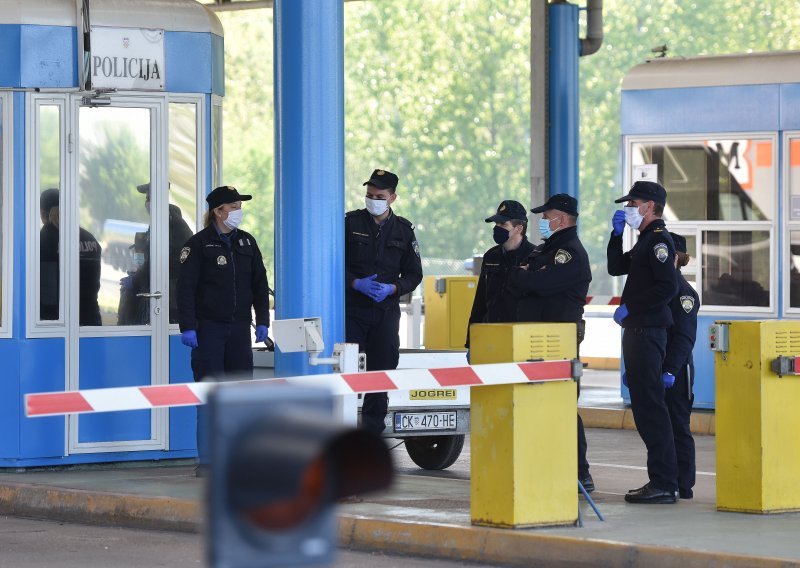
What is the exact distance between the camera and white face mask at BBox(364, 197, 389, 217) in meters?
10.4

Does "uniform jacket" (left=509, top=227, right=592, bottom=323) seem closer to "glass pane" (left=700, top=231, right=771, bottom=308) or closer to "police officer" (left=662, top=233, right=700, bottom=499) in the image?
"police officer" (left=662, top=233, right=700, bottom=499)

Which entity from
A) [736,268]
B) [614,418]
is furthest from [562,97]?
[614,418]

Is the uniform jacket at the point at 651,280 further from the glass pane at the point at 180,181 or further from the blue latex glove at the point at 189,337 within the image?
the glass pane at the point at 180,181

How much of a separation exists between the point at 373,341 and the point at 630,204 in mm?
2088

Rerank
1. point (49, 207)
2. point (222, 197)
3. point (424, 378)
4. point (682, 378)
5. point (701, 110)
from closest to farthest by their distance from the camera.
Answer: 1. point (424, 378)
2. point (682, 378)
3. point (222, 197)
4. point (49, 207)
5. point (701, 110)

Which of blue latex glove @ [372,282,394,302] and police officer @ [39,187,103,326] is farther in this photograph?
police officer @ [39,187,103,326]

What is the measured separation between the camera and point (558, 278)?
9.58 metres

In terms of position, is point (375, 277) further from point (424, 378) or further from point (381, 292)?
point (424, 378)

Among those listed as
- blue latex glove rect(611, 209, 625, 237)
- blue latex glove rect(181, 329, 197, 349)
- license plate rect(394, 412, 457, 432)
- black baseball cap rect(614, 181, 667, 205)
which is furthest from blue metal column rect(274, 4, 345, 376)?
black baseball cap rect(614, 181, 667, 205)

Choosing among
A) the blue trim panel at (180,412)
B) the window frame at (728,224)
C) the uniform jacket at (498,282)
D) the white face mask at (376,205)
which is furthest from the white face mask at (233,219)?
the window frame at (728,224)

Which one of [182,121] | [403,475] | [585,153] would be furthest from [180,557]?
[585,153]

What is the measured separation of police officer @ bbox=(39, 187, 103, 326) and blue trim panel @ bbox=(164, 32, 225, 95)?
116 cm

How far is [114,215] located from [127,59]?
109 centimetres

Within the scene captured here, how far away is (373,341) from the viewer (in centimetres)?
1062
